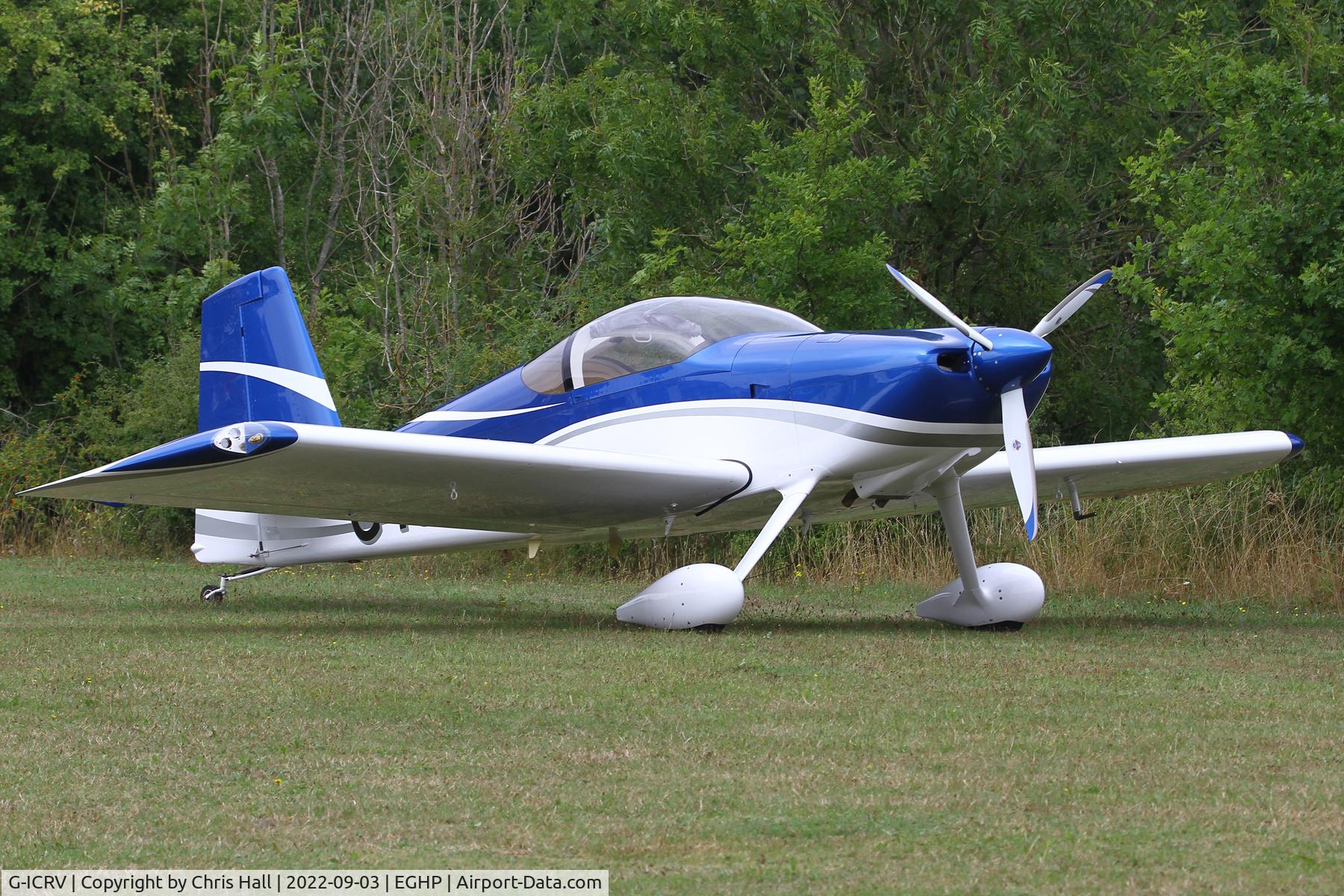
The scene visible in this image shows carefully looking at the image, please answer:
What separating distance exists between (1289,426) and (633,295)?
809cm

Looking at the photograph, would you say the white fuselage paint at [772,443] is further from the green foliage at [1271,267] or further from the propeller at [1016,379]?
the green foliage at [1271,267]

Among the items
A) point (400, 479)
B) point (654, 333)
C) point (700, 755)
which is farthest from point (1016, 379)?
point (700, 755)

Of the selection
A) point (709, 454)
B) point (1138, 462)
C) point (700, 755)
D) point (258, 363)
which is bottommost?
point (700, 755)

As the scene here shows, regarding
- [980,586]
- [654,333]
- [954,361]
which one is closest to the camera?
[954,361]

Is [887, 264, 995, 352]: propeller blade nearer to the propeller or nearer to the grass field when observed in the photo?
the propeller

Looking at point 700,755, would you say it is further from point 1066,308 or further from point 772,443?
point 1066,308

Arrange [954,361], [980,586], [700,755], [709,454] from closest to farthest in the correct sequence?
[700,755]
[954,361]
[709,454]
[980,586]

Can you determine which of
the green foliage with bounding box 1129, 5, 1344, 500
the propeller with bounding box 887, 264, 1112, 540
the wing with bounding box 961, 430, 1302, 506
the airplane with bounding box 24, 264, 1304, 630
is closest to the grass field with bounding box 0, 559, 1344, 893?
the airplane with bounding box 24, 264, 1304, 630

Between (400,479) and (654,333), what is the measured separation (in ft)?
5.86

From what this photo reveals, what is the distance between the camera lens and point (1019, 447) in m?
7.30

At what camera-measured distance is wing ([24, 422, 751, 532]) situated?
7211 mm

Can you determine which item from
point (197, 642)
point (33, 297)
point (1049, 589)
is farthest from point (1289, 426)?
point (33, 297)

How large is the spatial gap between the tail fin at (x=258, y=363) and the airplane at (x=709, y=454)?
1.09 meters

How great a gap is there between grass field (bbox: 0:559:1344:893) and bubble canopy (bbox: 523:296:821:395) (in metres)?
1.66
